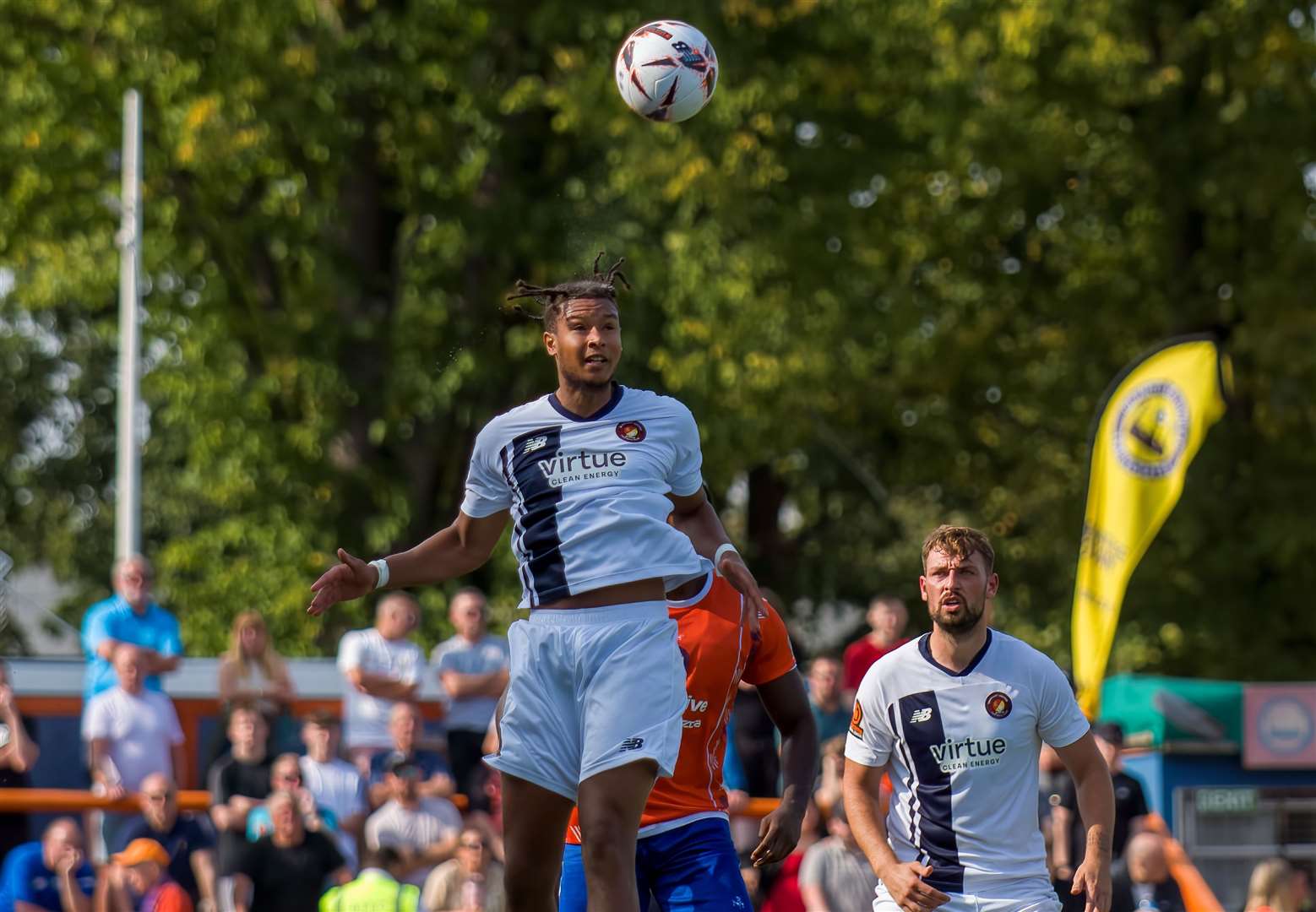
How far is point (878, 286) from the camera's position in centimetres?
2472

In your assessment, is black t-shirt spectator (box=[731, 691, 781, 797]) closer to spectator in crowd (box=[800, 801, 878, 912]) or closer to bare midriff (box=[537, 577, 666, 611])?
spectator in crowd (box=[800, 801, 878, 912])

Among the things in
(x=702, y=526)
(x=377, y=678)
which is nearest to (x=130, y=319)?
(x=377, y=678)

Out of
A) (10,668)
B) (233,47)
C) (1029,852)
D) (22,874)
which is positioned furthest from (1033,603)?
(1029,852)

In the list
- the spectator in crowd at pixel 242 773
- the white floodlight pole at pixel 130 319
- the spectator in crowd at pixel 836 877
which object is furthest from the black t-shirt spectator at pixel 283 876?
the white floodlight pole at pixel 130 319

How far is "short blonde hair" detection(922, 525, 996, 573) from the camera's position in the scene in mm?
6746

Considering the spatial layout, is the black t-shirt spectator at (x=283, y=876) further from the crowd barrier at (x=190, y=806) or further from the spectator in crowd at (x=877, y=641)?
the spectator in crowd at (x=877, y=641)

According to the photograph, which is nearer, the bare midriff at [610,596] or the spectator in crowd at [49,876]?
the bare midriff at [610,596]

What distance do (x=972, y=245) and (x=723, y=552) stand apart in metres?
20.7

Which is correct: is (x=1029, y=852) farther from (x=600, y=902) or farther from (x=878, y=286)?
(x=878, y=286)

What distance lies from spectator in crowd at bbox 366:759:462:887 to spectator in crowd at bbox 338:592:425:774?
562 millimetres

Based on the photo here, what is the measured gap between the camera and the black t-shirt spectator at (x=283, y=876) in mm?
11961

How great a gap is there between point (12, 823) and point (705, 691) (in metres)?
6.72

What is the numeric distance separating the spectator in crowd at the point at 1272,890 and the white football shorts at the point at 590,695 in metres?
8.60

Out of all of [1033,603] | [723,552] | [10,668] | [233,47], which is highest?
[233,47]
